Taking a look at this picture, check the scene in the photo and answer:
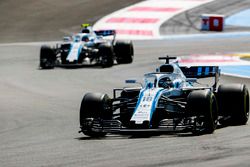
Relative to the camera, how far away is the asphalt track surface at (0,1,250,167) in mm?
10664

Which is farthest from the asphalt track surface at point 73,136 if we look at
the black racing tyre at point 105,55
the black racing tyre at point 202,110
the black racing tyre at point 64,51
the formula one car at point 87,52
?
the black racing tyre at point 64,51

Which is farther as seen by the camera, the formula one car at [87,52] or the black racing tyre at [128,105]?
the formula one car at [87,52]

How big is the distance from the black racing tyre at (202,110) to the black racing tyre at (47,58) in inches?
530

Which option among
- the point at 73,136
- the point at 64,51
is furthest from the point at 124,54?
the point at 73,136

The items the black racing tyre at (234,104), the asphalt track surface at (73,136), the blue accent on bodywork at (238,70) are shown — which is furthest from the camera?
the blue accent on bodywork at (238,70)

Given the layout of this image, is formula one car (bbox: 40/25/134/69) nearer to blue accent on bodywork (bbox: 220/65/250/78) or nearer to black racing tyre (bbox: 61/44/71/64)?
black racing tyre (bbox: 61/44/71/64)

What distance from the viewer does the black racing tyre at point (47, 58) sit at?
25.9 m

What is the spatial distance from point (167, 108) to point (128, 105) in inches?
27.0

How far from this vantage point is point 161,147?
11562 mm

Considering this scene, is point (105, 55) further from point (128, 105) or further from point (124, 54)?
point (128, 105)

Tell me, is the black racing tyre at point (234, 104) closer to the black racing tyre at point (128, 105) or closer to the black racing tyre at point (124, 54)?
the black racing tyre at point (128, 105)

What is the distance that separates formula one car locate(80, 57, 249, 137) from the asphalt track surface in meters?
0.22

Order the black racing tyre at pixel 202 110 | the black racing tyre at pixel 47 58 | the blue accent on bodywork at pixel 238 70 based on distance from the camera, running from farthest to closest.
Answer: the black racing tyre at pixel 47 58, the blue accent on bodywork at pixel 238 70, the black racing tyre at pixel 202 110

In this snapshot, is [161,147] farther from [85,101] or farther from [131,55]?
[131,55]
